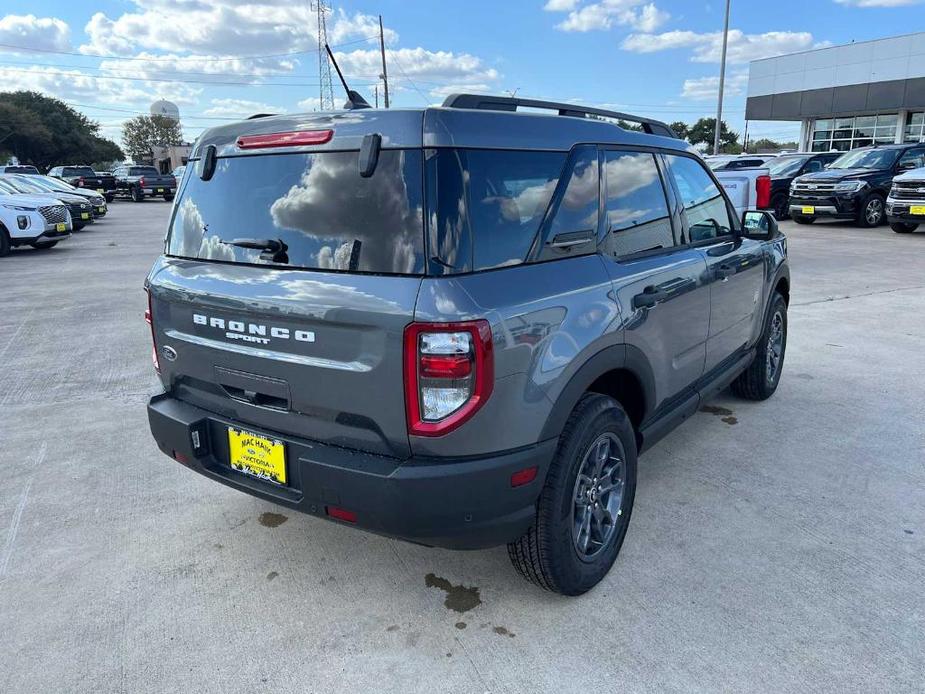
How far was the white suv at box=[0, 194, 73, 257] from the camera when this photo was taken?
516 inches

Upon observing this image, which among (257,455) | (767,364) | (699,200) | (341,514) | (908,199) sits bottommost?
(767,364)

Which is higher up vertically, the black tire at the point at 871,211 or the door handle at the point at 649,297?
the door handle at the point at 649,297

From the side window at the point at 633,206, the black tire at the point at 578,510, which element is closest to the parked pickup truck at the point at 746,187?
the side window at the point at 633,206

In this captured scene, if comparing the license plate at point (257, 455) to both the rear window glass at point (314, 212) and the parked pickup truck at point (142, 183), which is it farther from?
the parked pickup truck at point (142, 183)

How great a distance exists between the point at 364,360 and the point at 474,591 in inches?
46.9

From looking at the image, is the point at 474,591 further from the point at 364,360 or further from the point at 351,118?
the point at 351,118

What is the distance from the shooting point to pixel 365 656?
8.07ft

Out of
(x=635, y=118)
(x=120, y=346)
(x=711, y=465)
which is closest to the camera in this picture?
(x=635, y=118)

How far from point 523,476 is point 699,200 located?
2.27m

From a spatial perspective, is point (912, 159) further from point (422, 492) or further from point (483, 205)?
point (422, 492)

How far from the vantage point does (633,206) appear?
314 cm

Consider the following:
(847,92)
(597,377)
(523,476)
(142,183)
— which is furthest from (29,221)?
(847,92)

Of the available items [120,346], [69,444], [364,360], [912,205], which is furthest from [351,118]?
[912,205]

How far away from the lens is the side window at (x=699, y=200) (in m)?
3.65
